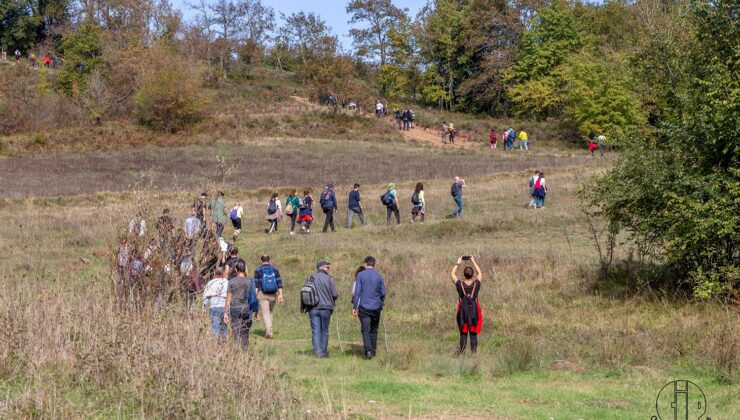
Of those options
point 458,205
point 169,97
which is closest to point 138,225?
point 458,205

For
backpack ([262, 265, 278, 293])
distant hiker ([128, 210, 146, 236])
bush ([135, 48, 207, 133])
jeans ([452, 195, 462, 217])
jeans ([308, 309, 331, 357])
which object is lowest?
jeans ([308, 309, 331, 357])

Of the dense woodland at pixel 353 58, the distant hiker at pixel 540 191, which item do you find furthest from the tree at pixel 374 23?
the distant hiker at pixel 540 191

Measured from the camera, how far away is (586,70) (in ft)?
202

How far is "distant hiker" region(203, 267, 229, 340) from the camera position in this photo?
43.0ft

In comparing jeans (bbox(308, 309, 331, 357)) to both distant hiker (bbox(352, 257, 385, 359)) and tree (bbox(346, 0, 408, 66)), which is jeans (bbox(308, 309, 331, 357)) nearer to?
distant hiker (bbox(352, 257, 385, 359))

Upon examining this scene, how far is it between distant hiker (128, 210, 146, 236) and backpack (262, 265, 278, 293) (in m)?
2.84

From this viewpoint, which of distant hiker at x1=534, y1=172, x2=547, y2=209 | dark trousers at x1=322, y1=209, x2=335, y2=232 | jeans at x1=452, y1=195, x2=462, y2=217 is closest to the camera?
dark trousers at x1=322, y1=209, x2=335, y2=232

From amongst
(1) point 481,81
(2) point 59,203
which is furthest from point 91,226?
(1) point 481,81

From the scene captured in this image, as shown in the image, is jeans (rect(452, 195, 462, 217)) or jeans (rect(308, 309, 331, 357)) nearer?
jeans (rect(308, 309, 331, 357))

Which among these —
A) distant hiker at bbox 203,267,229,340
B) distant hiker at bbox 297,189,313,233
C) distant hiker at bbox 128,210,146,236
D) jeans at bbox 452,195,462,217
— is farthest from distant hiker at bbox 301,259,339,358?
jeans at bbox 452,195,462,217

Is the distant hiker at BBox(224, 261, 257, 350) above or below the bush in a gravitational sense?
below

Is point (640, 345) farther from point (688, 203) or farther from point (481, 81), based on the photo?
point (481, 81)

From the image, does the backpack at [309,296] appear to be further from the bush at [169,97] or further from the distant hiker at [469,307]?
the bush at [169,97]

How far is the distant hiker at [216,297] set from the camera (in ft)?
43.0
